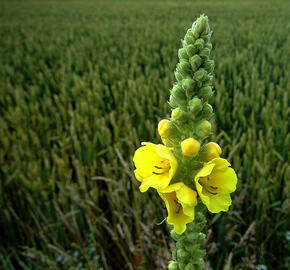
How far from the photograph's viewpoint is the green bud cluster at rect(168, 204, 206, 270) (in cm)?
65

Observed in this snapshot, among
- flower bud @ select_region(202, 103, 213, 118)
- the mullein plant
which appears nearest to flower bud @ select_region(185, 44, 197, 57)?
the mullein plant

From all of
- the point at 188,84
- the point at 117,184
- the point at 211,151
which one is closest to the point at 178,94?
the point at 188,84

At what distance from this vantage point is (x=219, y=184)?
643mm

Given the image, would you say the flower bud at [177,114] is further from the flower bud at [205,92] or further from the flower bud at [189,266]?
the flower bud at [189,266]

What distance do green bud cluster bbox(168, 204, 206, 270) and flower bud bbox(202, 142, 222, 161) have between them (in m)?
0.11

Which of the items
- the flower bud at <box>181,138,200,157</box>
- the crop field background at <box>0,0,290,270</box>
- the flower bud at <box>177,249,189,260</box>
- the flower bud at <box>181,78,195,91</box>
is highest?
the flower bud at <box>181,78,195,91</box>

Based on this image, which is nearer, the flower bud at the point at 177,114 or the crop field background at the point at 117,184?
the flower bud at the point at 177,114

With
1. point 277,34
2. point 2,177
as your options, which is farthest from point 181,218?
point 277,34

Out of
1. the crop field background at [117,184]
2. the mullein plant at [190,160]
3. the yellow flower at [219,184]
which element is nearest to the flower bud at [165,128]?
the mullein plant at [190,160]

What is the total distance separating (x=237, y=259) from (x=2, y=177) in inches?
75.0

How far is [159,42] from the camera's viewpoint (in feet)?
21.0

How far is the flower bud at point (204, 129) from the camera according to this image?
614 mm

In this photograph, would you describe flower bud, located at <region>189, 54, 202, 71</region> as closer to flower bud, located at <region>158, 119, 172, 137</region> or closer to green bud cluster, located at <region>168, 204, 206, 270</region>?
flower bud, located at <region>158, 119, 172, 137</region>

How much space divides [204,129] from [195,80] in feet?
0.34
